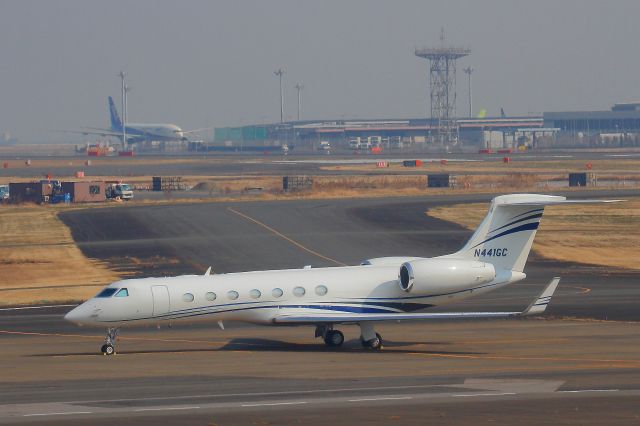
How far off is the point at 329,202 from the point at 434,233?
65.1 ft

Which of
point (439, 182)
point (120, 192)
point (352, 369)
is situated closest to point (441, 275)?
point (352, 369)

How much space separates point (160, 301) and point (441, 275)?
824 cm

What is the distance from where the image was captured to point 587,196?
8612 cm

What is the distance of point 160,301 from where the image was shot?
105ft

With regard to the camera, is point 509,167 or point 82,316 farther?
point 509,167

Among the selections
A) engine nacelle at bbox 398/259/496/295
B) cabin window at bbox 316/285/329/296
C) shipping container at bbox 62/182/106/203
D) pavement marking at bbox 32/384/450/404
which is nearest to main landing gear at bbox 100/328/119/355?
cabin window at bbox 316/285/329/296

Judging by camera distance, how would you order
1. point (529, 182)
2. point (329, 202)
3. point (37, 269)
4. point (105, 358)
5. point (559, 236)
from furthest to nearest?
point (529, 182), point (329, 202), point (559, 236), point (37, 269), point (105, 358)

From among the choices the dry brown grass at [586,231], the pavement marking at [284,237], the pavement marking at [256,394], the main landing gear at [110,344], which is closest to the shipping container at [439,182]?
the dry brown grass at [586,231]

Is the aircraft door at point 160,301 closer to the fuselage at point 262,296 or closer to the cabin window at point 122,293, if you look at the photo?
the fuselage at point 262,296

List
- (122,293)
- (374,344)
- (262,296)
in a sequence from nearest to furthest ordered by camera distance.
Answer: (122,293), (262,296), (374,344)

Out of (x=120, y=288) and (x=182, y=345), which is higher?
(x=120, y=288)

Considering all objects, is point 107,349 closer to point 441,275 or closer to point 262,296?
point 262,296

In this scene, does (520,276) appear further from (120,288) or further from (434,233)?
(434,233)

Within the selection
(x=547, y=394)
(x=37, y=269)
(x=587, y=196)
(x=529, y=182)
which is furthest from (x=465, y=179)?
(x=547, y=394)
